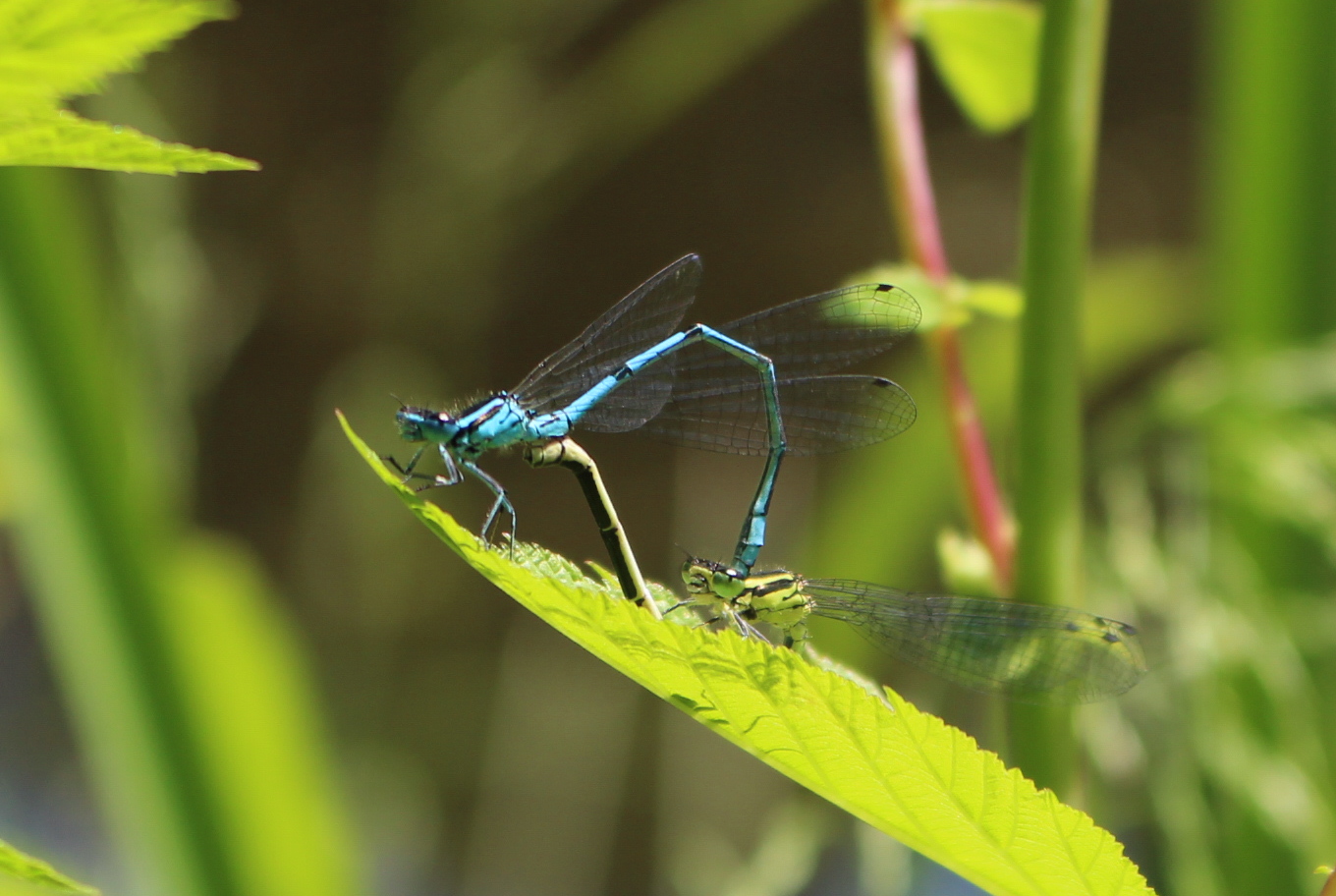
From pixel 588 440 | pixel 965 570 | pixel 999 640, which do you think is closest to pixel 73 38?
pixel 965 570

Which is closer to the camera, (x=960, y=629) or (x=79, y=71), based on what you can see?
(x=79, y=71)

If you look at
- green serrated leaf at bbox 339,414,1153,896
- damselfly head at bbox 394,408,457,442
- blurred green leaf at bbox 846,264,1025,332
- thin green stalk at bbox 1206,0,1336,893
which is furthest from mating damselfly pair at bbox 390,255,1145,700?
green serrated leaf at bbox 339,414,1153,896

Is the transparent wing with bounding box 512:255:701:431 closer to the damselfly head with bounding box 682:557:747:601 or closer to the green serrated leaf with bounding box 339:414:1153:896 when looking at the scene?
the damselfly head with bounding box 682:557:747:601

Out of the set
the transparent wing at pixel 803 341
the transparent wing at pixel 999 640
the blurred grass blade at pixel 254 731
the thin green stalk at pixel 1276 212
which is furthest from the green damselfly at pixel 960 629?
the blurred grass blade at pixel 254 731

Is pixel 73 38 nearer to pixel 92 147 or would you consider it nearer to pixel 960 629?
pixel 92 147

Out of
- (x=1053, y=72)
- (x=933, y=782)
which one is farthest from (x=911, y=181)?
(x=933, y=782)

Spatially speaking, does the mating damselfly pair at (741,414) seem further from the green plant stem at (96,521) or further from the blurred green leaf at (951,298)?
the green plant stem at (96,521)
